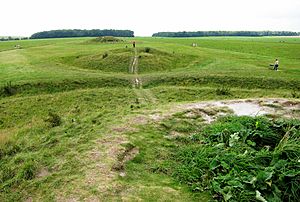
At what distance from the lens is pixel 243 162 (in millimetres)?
10805

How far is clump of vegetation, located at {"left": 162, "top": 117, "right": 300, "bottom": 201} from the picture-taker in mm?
9641

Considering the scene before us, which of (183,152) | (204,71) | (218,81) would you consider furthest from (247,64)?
(183,152)

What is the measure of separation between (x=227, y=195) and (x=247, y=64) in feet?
124

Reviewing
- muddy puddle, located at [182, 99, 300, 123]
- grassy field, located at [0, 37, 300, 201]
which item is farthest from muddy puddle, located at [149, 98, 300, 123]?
grassy field, located at [0, 37, 300, 201]

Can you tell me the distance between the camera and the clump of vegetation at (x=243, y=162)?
9641mm

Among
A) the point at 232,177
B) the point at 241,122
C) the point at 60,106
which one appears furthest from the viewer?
the point at 60,106

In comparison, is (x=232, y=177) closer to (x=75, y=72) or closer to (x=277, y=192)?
(x=277, y=192)

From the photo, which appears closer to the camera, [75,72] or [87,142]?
[87,142]

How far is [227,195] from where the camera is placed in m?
9.43

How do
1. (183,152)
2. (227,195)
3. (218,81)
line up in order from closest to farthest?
(227,195) < (183,152) < (218,81)

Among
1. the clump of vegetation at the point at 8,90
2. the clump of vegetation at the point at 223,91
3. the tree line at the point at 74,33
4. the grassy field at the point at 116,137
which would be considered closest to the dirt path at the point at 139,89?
the grassy field at the point at 116,137

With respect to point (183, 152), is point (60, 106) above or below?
below

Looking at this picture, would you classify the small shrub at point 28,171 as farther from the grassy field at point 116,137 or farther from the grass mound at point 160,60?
the grass mound at point 160,60

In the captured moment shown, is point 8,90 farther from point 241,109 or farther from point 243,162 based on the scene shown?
point 243,162
